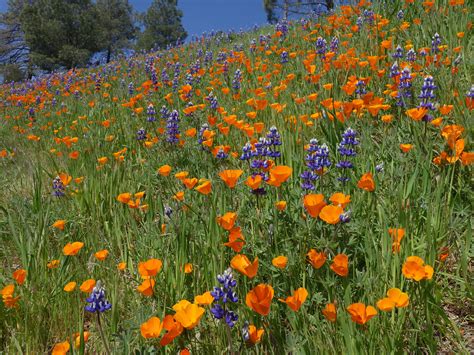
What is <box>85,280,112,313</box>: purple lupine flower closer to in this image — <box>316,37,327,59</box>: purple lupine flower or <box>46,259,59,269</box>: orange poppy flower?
<box>46,259,59,269</box>: orange poppy flower

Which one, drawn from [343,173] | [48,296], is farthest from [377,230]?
[48,296]

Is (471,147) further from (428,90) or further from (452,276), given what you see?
(452,276)

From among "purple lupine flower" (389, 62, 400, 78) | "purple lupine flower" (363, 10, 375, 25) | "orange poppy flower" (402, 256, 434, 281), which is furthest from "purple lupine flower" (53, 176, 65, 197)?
"purple lupine flower" (363, 10, 375, 25)

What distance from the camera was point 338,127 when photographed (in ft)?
9.81

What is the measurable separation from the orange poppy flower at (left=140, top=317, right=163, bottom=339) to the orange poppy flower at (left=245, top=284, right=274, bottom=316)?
0.35m

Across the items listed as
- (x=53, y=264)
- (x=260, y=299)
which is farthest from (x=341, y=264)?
(x=53, y=264)

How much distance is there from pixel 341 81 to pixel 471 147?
74.1 inches

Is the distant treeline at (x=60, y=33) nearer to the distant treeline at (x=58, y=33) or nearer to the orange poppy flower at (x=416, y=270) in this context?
the distant treeline at (x=58, y=33)

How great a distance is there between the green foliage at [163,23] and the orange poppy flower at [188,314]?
5781 centimetres

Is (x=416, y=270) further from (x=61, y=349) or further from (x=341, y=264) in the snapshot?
(x=61, y=349)

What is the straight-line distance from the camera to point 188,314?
55.9 inches

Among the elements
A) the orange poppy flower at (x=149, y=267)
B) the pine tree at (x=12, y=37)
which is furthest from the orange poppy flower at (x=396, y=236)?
the pine tree at (x=12, y=37)

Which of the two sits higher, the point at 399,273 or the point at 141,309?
the point at 399,273

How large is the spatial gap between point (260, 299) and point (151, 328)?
42 cm
